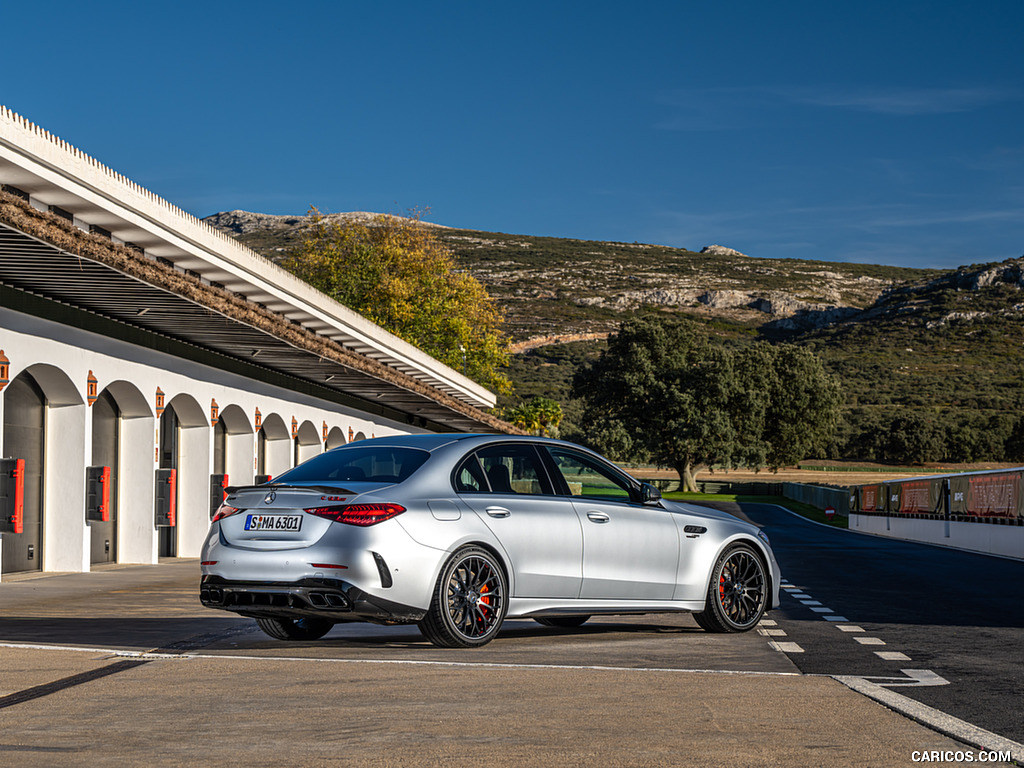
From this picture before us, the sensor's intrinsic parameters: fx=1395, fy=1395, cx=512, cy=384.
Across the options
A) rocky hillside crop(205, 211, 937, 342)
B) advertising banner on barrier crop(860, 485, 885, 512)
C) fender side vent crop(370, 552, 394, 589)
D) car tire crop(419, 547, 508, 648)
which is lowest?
advertising banner on barrier crop(860, 485, 885, 512)

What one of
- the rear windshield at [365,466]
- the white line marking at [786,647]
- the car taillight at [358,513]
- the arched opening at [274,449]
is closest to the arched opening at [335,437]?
the arched opening at [274,449]

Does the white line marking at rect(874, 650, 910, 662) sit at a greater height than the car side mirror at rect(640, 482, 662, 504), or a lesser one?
lesser

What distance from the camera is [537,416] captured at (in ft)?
277

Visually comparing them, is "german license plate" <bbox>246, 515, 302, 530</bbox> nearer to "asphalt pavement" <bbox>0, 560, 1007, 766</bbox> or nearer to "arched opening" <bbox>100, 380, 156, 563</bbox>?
"asphalt pavement" <bbox>0, 560, 1007, 766</bbox>

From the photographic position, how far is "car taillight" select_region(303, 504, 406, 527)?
9.16 metres

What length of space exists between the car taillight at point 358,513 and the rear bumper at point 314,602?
41 centimetres

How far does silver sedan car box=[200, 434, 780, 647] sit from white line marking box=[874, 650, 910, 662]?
1.53m

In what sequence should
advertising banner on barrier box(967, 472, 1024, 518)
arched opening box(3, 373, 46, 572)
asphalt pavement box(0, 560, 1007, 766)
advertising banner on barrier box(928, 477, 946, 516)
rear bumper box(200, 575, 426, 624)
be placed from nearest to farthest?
asphalt pavement box(0, 560, 1007, 766) < rear bumper box(200, 575, 426, 624) < arched opening box(3, 373, 46, 572) < advertising banner on barrier box(967, 472, 1024, 518) < advertising banner on barrier box(928, 477, 946, 516)

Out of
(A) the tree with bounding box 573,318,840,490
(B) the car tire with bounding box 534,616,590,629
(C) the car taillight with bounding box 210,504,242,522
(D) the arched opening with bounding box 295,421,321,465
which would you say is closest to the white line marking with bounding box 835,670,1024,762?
(B) the car tire with bounding box 534,616,590,629

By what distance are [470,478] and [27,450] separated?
11.4 metres

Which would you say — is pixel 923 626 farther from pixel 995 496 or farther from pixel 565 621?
pixel 995 496

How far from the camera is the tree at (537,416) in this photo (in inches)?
3204

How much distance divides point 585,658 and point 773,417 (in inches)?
3493

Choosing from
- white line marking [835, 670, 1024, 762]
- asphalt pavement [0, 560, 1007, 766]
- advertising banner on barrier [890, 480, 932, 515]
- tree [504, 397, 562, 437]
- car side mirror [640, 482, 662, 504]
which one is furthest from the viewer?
tree [504, 397, 562, 437]
